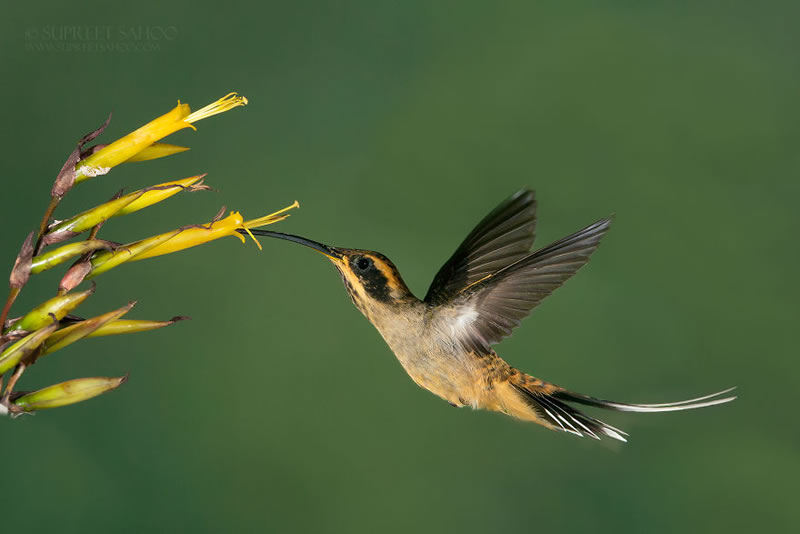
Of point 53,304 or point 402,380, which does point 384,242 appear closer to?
point 402,380

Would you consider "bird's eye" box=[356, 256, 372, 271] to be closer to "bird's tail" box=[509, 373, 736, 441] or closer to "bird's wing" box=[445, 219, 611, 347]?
"bird's wing" box=[445, 219, 611, 347]

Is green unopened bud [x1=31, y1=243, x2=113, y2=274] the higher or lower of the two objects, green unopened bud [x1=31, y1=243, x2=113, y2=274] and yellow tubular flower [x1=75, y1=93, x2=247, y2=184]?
the lower

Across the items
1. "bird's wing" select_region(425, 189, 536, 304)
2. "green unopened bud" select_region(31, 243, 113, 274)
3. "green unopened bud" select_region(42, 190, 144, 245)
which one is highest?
"green unopened bud" select_region(42, 190, 144, 245)

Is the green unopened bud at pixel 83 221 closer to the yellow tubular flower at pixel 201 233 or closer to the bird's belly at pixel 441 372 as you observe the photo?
the yellow tubular flower at pixel 201 233

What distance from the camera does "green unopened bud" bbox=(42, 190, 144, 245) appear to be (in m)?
0.70

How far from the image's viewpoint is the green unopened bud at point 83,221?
0.70m

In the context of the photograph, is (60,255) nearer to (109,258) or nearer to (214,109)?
(109,258)

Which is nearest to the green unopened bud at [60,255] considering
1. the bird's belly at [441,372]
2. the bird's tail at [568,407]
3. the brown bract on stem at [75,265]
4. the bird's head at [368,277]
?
the brown bract on stem at [75,265]

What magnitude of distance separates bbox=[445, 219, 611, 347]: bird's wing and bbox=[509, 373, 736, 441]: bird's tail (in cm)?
9

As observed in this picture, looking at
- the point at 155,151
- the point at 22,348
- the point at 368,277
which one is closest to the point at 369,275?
the point at 368,277

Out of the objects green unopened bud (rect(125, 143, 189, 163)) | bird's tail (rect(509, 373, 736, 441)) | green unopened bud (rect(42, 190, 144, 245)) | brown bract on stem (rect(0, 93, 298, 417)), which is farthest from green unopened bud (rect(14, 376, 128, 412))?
bird's tail (rect(509, 373, 736, 441))

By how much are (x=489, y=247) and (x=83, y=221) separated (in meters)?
0.48

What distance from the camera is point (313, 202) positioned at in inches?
72.7

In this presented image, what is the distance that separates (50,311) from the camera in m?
0.67
